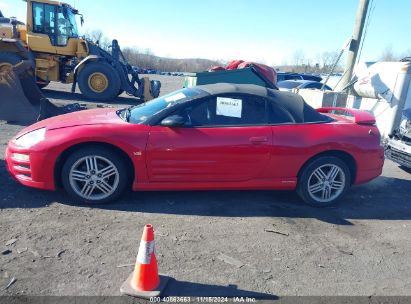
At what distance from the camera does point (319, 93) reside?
33.1 ft

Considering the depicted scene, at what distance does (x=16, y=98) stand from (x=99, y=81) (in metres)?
5.32

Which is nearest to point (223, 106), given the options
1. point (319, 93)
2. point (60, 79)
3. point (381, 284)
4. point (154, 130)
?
point (154, 130)

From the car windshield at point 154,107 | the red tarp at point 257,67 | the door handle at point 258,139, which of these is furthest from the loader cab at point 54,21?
the door handle at point 258,139

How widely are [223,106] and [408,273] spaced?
8.37 ft

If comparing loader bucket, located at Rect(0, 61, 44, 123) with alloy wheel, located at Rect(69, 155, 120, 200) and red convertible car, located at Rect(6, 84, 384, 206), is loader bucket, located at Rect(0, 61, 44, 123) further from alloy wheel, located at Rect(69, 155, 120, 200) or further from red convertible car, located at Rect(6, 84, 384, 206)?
alloy wheel, located at Rect(69, 155, 120, 200)

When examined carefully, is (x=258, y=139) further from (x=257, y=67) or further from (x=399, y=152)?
(x=257, y=67)

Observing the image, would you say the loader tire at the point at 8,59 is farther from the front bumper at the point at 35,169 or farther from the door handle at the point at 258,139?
the door handle at the point at 258,139

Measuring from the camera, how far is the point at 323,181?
4465mm

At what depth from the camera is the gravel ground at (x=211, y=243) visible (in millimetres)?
2738

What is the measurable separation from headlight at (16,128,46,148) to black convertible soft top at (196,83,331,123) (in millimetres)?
1989

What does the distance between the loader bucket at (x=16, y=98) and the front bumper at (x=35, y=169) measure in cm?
463

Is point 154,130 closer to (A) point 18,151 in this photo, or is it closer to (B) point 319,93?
(A) point 18,151

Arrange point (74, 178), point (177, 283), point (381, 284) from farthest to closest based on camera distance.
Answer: point (74, 178) → point (381, 284) → point (177, 283)

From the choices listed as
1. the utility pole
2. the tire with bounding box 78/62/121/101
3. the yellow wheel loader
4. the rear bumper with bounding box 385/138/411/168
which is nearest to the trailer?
the rear bumper with bounding box 385/138/411/168
